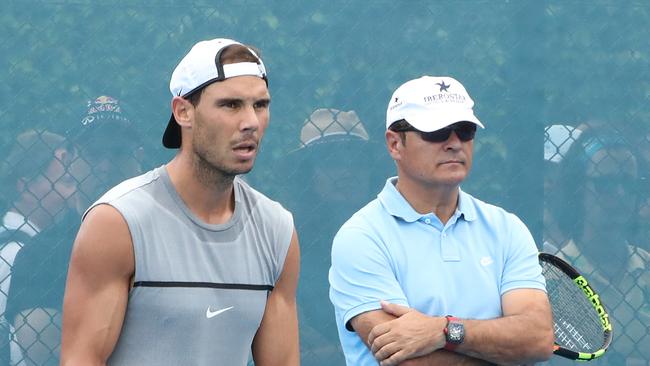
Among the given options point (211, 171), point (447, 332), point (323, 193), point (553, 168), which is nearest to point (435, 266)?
point (447, 332)

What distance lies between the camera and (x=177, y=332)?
289cm

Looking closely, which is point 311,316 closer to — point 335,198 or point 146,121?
point 335,198

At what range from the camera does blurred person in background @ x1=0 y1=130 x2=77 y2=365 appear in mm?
4500

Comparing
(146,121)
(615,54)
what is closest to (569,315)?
(615,54)

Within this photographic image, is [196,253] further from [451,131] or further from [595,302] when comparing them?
[595,302]

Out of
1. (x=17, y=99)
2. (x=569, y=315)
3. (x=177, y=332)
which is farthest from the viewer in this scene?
(x=17, y=99)

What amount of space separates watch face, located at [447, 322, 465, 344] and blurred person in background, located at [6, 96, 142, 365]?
1841 mm

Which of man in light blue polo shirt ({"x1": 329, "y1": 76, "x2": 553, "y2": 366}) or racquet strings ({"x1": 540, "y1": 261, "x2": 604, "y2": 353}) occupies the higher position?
man in light blue polo shirt ({"x1": 329, "y1": 76, "x2": 553, "y2": 366})

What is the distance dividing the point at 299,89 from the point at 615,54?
129cm

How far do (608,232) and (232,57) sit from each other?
223 cm

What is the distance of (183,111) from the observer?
3072 millimetres

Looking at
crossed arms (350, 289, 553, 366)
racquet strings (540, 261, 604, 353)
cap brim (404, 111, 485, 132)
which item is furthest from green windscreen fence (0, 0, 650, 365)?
crossed arms (350, 289, 553, 366)

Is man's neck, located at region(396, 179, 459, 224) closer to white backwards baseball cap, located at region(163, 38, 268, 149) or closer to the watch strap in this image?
the watch strap

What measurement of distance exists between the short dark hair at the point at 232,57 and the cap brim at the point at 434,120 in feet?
1.78
